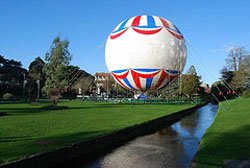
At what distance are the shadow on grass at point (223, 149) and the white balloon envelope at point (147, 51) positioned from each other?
16.9m

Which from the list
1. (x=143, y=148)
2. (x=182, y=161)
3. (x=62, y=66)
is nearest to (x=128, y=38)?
(x=143, y=148)

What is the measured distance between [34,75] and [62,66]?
57.2 feet

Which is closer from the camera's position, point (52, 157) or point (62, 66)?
point (52, 157)

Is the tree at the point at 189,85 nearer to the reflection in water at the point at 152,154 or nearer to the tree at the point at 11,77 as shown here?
the tree at the point at 11,77

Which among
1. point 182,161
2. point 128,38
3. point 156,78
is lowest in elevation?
point 182,161

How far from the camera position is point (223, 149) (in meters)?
8.92

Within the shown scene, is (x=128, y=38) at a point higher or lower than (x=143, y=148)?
higher

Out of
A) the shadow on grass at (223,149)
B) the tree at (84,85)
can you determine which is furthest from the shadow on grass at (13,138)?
the tree at (84,85)

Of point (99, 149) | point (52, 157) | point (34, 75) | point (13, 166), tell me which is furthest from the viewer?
point (34, 75)

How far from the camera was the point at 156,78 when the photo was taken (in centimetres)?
2880

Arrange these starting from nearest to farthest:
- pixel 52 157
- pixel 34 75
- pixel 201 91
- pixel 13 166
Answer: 1. pixel 13 166
2. pixel 52 157
3. pixel 34 75
4. pixel 201 91

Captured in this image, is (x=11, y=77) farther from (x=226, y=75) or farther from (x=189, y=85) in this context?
(x=226, y=75)

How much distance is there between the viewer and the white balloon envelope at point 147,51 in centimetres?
2789

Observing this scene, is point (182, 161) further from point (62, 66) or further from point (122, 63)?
point (62, 66)
